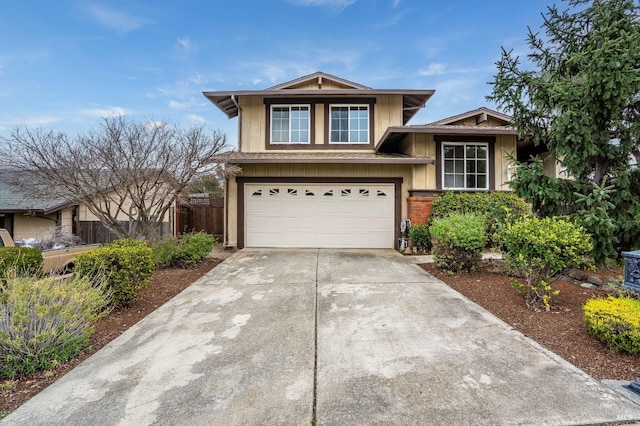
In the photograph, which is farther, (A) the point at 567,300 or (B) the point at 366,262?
(B) the point at 366,262

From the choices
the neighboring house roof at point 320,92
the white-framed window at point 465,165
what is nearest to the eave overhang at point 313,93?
the neighboring house roof at point 320,92

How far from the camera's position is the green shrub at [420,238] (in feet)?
30.9

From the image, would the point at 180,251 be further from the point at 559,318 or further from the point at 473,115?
the point at 473,115

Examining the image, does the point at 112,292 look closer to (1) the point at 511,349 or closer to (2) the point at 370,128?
(1) the point at 511,349

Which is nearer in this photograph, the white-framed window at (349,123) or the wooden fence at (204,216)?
the white-framed window at (349,123)

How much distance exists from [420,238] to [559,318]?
5336 millimetres

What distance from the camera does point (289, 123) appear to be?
11219 millimetres

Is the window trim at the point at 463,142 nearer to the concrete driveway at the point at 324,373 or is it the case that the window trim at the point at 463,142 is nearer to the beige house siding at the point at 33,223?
the concrete driveway at the point at 324,373

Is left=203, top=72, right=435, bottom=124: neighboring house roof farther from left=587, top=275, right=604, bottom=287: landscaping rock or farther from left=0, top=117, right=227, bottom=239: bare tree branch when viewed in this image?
left=587, top=275, right=604, bottom=287: landscaping rock

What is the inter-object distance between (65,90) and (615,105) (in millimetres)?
17248

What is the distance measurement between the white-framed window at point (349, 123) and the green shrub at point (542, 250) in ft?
23.6

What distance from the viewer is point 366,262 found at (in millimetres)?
8125

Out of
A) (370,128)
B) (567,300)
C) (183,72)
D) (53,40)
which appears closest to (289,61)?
(183,72)

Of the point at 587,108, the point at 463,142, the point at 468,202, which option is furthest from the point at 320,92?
the point at 587,108
